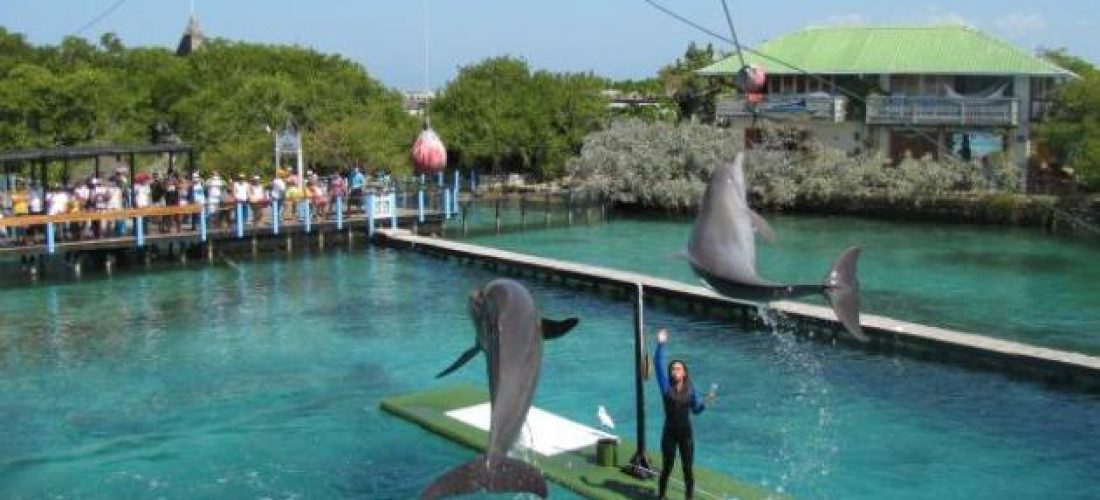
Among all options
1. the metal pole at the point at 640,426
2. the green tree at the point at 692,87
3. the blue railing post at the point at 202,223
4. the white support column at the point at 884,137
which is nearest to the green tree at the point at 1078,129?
the white support column at the point at 884,137

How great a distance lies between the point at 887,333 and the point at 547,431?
7909mm

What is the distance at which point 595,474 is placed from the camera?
12031 millimetres

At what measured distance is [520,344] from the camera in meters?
8.54

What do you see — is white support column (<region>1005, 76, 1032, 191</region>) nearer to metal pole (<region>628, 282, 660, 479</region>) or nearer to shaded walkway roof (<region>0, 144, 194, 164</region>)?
shaded walkway roof (<region>0, 144, 194, 164</region>)

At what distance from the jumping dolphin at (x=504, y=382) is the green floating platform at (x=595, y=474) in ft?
10.1

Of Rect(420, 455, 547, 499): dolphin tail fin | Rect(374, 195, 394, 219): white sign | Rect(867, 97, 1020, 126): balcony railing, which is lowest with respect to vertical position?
Rect(420, 455, 547, 499): dolphin tail fin

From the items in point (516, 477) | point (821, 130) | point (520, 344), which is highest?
point (821, 130)

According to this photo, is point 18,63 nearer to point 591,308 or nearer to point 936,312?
point 591,308

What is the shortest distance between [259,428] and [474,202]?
34483 millimetres

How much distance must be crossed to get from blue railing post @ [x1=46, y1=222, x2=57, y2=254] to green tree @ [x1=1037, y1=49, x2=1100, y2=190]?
31.7 m

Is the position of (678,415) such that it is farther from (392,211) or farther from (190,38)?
(190,38)

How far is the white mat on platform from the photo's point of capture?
42.5 feet

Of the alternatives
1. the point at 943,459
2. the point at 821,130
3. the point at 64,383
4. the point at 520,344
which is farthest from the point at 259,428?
the point at 821,130

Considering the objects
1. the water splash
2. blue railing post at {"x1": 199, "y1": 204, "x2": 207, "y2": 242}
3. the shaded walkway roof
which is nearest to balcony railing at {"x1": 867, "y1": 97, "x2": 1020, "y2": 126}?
blue railing post at {"x1": 199, "y1": 204, "x2": 207, "y2": 242}
